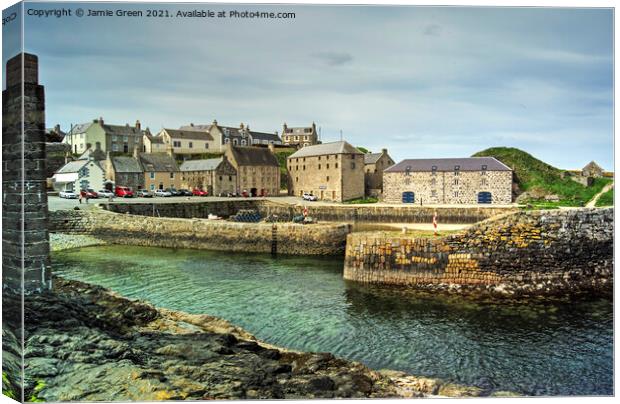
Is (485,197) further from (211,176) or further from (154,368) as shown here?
(154,368)

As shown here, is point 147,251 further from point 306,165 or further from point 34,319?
point 306,165

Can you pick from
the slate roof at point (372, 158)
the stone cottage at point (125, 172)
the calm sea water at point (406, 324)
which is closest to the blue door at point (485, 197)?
the slate roof at point (372, 158)

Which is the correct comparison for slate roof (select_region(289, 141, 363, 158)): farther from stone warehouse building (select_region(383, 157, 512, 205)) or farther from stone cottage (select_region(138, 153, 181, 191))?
stone cottage (select_region(138, 153, 181, 191))

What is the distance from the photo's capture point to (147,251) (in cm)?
1641

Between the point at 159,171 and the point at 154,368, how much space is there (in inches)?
1198

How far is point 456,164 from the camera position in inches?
1184

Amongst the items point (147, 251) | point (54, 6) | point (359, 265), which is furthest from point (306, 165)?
point (54, 6)

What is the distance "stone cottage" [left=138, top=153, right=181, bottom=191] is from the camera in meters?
32.5

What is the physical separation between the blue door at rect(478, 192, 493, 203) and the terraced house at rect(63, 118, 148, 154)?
89.0ft

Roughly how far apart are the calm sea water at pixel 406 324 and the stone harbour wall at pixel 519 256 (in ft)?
2.17

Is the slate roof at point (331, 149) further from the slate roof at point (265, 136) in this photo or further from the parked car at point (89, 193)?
the parked car at point (89, 193)

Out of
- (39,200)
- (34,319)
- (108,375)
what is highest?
(39,200)

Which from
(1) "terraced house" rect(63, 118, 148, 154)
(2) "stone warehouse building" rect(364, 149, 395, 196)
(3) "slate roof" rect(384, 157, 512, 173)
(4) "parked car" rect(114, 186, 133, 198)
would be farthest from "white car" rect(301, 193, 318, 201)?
(1) "terraced house" rect(63, 118, 148, 154)

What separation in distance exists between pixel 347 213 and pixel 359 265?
55.6ft
